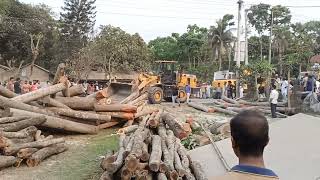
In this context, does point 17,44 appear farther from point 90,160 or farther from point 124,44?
point 90,160

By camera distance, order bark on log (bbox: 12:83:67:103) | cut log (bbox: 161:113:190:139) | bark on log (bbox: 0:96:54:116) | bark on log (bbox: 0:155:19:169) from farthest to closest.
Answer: bark on log (bbox: 12:83:67:103)
bark on log (bbox: 0:96:54:116)
cut log (bbox: 161:113:190:139)
bark on log (bbox: 0:155:19:169)

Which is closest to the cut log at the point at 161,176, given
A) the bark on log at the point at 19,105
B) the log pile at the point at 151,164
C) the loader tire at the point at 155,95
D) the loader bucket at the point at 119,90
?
the log pile at the point at 151,164

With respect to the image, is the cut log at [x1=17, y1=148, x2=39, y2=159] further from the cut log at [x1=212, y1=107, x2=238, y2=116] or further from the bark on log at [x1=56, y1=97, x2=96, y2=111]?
the cut log at [x1=212, y1=107, x2=238, y2=116]

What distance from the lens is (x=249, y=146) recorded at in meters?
2.48

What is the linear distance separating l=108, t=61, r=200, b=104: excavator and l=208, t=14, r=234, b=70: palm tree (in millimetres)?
26399

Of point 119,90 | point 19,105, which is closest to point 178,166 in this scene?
point 19,105

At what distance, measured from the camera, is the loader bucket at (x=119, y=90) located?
2183 cm

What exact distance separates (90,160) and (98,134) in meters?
4.19

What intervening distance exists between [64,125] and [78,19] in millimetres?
48817

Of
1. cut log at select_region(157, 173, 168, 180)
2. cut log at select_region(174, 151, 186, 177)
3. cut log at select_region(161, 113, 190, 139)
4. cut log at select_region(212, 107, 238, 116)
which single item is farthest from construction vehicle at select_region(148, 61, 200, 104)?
cut log at select_region(157, 173, 168, 180)

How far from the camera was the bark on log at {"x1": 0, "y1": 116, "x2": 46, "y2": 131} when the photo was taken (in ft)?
36.2

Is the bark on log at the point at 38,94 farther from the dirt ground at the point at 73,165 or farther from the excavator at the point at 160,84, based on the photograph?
the excavator at the point at 160,84

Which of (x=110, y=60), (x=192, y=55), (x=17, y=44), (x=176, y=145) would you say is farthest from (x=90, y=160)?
(x=192, y=55)

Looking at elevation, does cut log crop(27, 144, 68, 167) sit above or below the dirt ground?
above
